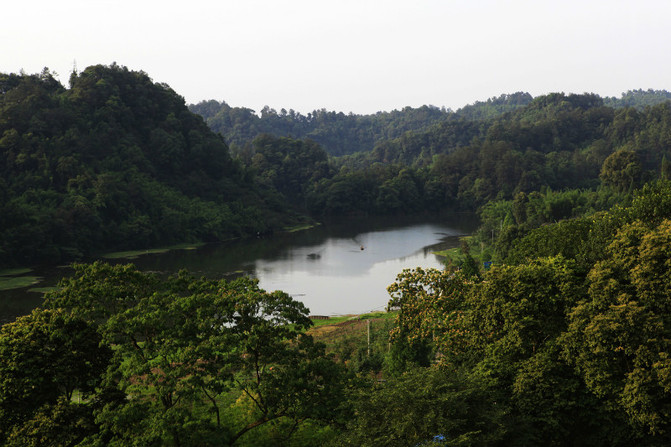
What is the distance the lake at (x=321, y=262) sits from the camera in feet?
148

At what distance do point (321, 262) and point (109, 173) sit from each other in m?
32.9

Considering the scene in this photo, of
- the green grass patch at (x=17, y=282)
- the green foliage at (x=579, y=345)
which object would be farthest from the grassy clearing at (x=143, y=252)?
the green foliage at (x=579, y=345)

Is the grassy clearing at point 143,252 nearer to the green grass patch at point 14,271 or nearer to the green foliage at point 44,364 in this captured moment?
the green grass patch at point 14,271

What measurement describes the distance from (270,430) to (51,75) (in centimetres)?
8598

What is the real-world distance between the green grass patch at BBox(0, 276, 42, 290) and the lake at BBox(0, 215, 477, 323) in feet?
3.25

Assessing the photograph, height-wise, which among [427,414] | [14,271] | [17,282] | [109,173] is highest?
[109,173]

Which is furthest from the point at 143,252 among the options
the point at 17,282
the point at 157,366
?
the point at 157,366

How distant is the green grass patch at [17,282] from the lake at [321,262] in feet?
3.25

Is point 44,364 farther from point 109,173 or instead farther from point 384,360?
point 109,173

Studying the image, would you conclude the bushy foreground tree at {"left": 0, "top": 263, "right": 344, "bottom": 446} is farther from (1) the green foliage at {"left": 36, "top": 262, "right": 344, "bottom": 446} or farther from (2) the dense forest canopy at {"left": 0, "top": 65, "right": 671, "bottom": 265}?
(2) the dense forest canopy at {"left": 0, "top": 65, "right": 671, "bottom": 265}

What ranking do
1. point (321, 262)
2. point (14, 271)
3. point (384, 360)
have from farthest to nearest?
point (321, 262)
point (14, 271)
point (384, 360)

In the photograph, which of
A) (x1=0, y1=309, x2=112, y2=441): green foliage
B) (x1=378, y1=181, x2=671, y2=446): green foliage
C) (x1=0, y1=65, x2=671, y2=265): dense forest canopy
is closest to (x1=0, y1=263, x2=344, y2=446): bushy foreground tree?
(x1=0, y1=309, x2=112, y2=441): green foliage

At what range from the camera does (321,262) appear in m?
62.4

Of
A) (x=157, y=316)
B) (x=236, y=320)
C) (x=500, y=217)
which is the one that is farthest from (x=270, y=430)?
(x=500, y=217)
